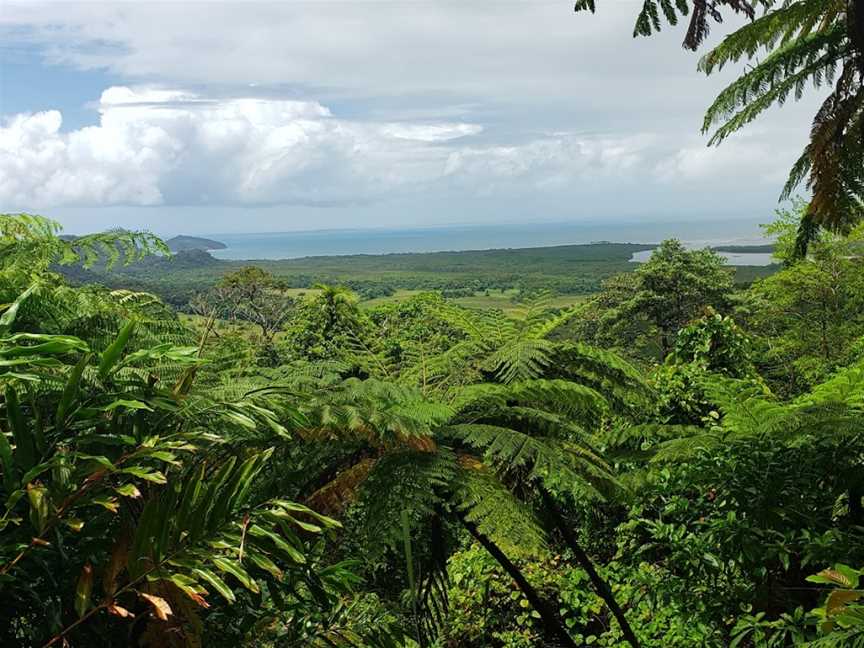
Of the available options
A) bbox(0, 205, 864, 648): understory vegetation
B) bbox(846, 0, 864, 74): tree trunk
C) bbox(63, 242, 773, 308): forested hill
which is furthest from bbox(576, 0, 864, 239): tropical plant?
bbox(63, 242, 773, 308): forested hill

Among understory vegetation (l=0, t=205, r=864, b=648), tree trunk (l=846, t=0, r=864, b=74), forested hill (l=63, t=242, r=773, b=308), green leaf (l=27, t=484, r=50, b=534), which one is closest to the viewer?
green leaf (l=27, t=484, r=50, b=534)

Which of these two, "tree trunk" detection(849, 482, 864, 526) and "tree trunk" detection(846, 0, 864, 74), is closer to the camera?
"tree trunk" detection(849, 482, 864, 526)

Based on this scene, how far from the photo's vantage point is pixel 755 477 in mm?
2779

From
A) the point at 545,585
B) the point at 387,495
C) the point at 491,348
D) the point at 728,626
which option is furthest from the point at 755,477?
the point at 545,585

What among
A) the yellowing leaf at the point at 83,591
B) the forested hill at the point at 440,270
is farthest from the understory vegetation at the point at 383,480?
the forested hill at the point at 440,270

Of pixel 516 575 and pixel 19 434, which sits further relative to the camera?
pixel 516 575

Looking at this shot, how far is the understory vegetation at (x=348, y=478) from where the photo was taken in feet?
5.20

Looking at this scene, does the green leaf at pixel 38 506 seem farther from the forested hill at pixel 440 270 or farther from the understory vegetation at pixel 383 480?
the forested hill at pixel 440 270

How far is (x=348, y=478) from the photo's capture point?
2539 mm

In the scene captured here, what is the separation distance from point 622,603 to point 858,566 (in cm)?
252

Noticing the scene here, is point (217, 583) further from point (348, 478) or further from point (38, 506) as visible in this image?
point (348, 478)

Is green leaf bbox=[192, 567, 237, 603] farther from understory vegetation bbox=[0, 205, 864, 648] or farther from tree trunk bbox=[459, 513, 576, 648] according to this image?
tree trunk bbox=[459, 513, 576, 648]

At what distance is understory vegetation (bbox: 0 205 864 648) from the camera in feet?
5.20

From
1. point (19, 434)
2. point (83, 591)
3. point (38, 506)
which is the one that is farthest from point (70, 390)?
point (83, 591)
